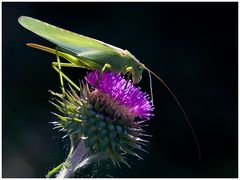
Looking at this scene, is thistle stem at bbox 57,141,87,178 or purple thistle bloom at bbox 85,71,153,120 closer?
thistle stem at bbox 57,141,87,178

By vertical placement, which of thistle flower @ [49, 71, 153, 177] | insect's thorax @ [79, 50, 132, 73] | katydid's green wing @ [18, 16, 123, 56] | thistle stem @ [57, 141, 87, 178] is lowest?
thistle stem @ [57, 141, 87, 178]

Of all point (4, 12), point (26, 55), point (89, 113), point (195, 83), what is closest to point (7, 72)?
point (26, 55)

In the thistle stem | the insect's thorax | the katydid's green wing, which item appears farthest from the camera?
the insect's thorax

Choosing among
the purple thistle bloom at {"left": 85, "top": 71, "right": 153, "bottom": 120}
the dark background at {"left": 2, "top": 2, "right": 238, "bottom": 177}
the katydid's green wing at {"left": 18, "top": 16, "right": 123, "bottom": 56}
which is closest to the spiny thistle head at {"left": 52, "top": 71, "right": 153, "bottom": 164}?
the purple thistle bloom at {"left": 85, "top": 71, "right": 153, "bottom": 120}

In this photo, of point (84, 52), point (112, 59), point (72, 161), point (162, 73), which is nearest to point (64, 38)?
point (84, 52)

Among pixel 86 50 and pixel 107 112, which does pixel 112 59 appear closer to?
pixel 86 50

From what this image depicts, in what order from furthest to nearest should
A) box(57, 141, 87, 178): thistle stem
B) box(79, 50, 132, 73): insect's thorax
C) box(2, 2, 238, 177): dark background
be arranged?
1. box(2, 2, 238, 177): dark background
2. box(79, 50, 132, 73): insect's thorax
3. box(57, 141, 87, 178): thistle stem

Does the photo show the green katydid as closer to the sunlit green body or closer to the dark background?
the sunlit green body

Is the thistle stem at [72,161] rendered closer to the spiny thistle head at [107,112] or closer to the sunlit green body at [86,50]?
the spiny thistle head at [107,112]
